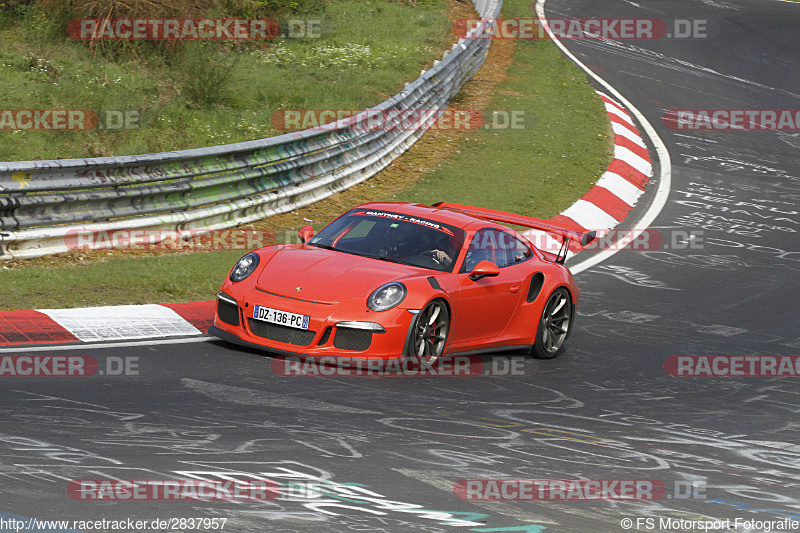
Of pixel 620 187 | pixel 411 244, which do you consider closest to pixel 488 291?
pixel 411 244

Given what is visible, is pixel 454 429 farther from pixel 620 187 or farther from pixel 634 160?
pixel 634 160

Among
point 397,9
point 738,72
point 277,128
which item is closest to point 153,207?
point 277,128

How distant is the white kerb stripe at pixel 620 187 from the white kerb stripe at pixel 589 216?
3.25 ft

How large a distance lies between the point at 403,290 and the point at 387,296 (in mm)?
137

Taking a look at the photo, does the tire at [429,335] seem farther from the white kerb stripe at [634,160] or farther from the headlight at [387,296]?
the white kerb stripe at [634,160]

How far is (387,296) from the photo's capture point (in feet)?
26.6

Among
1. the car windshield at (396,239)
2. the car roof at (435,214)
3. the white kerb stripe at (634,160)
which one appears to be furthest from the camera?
the white kerb stripe at (634,160)

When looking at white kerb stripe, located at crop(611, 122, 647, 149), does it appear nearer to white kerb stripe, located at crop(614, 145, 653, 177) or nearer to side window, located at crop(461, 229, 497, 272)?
white kerb stripe, located at crop(614, 145, 653, 177)

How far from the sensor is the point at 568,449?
21.3ft

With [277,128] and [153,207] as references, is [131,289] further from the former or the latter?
[277,128]

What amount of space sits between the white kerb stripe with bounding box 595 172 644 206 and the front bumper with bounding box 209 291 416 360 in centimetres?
920

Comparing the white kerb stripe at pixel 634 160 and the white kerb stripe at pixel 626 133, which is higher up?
the white kerb stripe at pixel 626 133

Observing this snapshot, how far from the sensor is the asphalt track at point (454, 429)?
5113 millimetres

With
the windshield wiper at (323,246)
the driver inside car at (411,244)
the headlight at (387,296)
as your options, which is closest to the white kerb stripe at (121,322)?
the windshield wiper at (323,246)
